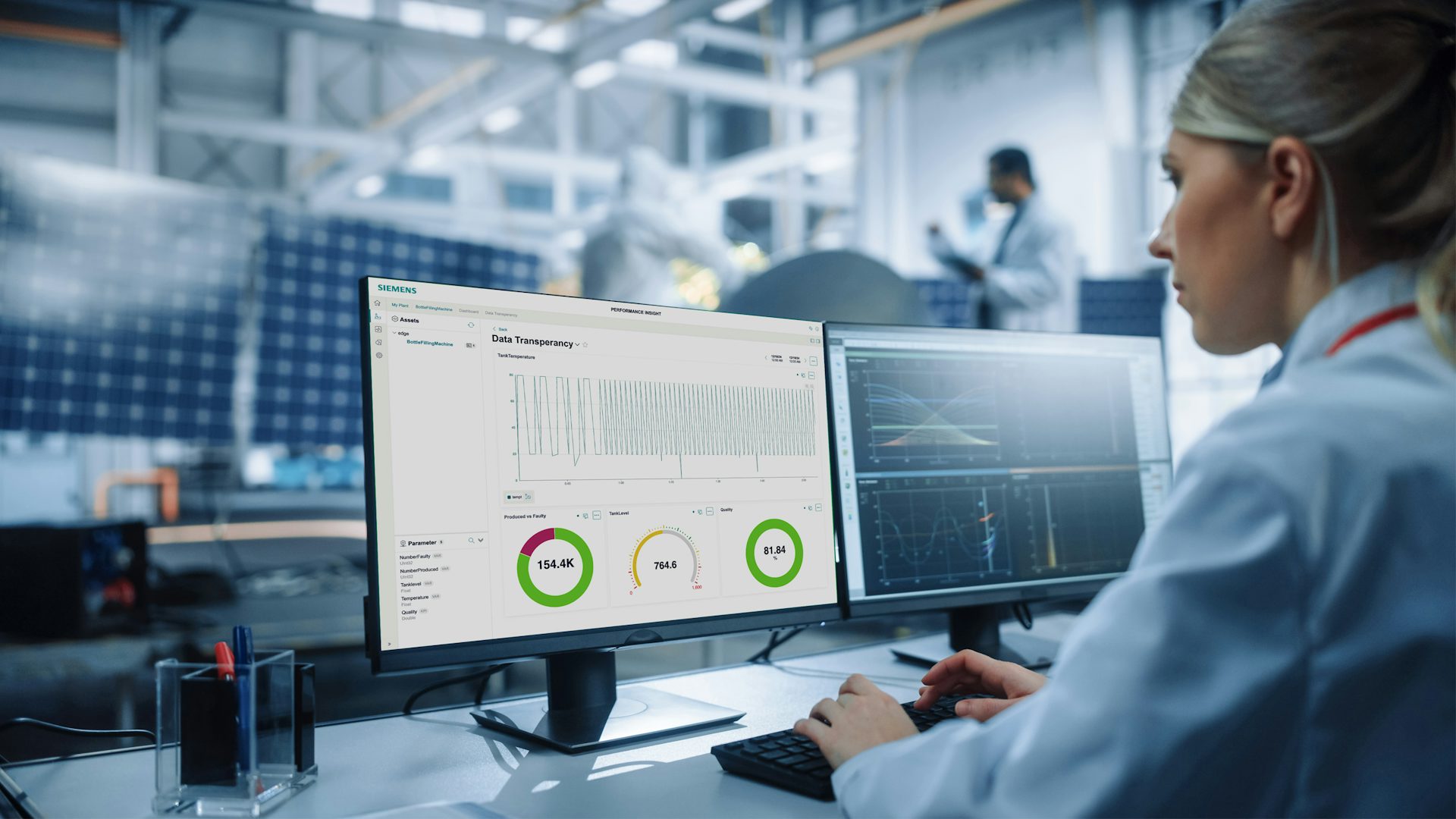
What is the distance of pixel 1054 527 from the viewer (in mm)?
1150

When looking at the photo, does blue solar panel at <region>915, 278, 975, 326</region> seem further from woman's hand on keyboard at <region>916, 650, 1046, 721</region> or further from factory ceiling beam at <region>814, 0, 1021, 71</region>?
woman's hand on keyboard at <region>916, 650, 1046, 721</region>

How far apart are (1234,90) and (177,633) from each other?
2142 millimetres

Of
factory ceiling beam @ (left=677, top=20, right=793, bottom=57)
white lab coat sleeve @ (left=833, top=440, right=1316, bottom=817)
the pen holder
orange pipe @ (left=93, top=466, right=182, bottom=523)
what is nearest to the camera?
white lab coat sleeve @ (left=833, top=440, right=1316, bottom=817)

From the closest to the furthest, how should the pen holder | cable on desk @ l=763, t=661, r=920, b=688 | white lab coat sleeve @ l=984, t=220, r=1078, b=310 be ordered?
1. the pen holder
2. cable on desk @ l=763, t=661, r=920, b=688
3. white lab coat sleeve @ l=984, t=220, r=1078, b=310

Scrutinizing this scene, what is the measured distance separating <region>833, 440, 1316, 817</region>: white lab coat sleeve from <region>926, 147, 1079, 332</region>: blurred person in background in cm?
271

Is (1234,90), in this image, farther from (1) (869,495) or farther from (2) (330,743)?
(2) (330,743)

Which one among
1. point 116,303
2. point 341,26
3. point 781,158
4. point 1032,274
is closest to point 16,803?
point 116,303

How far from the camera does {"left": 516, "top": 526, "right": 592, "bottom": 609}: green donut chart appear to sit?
809mm

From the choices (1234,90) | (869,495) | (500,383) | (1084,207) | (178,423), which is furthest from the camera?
(1084,207)

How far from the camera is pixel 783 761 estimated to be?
702mm

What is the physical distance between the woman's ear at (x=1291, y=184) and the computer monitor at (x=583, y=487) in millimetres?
485

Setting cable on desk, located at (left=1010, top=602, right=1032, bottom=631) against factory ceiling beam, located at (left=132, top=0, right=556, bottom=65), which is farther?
factory ceiling beam, located at (left=132, top=0, right=556, bottom=65)

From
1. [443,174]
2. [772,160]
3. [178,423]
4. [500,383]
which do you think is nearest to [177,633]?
[178,423]

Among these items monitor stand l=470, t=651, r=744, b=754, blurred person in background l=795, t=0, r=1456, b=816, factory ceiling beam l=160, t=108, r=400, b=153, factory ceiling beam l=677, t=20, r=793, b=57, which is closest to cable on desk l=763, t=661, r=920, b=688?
monitor stand l=470, t=651, r=744, b=754
